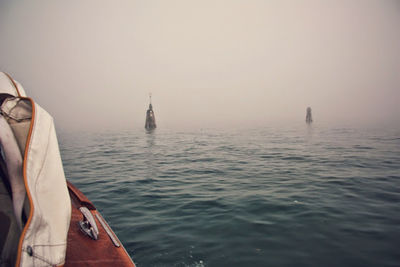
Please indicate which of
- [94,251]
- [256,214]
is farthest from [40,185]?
[256,214]

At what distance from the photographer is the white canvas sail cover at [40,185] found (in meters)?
1.65

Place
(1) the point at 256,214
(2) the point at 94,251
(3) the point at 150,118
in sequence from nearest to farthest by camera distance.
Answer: (2) the point at 94,251 < (1) the point at 256,214 < (3) the point at 150,118

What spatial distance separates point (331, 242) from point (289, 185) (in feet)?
14.4

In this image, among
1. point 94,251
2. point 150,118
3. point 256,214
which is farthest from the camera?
point 150,118

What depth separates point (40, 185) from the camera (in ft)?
5.75

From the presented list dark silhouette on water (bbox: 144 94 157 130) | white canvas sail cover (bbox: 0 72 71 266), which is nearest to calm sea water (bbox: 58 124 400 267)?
white canvas sail cover (bbox: 0 72 71 266)

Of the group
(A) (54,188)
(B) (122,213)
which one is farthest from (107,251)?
(B) (122,213)

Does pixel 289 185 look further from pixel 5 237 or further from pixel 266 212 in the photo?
pixel 5 237

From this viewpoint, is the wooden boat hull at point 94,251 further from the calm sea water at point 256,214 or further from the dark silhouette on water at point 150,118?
the dark silhouette on water at point 150,118

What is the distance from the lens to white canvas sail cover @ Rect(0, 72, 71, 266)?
5.40ft

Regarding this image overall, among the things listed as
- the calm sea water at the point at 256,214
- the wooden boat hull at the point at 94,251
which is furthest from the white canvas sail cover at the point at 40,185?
the calm sea water at the point at 256,214

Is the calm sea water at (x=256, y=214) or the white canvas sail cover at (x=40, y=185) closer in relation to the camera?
the white canvas sail cover at (x=40, y=185)

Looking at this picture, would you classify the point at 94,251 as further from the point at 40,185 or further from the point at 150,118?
the point at 150,118

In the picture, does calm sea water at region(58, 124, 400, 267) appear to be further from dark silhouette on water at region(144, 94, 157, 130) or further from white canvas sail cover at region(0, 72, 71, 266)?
dark silhouette on water at region(144, 94, 157, 130)
